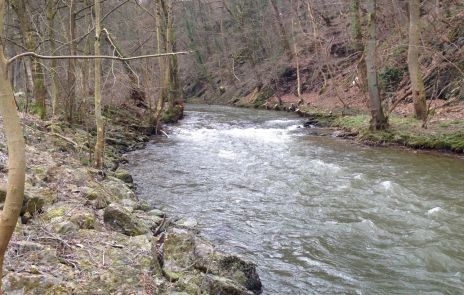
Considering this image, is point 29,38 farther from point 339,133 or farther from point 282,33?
point 282,33

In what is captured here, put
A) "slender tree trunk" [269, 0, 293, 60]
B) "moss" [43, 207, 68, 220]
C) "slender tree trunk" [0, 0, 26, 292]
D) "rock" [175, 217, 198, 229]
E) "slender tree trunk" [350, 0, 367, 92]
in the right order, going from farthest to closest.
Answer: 1. "slender tree trunk" [269, 0, 293, 60]
2. "slender tree trunk" [350, 0, 367, 92]
3. "rock" [175, 217, 198, 229]
4. "moss" [43, 207, 68, 220]
5. "slender tree trunk" [0, 0, 26, 292]

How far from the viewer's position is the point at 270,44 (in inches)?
1447

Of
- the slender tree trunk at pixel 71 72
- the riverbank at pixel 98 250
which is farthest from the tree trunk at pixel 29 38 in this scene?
the riverbank at pixel 98 250

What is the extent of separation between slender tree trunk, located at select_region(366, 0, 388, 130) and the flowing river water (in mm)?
1330

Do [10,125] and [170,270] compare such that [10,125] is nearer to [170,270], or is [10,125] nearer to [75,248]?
[75,248]

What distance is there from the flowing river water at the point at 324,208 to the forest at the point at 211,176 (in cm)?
4

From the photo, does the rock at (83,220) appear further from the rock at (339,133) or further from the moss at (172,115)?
the moss at (172,115)

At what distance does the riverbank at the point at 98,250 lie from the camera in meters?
3.65

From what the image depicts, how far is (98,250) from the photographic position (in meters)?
4.33

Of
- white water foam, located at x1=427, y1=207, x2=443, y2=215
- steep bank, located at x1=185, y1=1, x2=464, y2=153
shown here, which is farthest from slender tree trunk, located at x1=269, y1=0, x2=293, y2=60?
white water foam, located at x1=427, y1=207, x2=443, y2=215

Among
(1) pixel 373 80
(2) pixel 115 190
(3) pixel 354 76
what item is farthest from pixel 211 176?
(3) pixel 354 76

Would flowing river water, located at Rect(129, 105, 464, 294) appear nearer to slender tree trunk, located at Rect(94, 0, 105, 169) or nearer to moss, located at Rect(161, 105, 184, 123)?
slender tree trunk, located at Rect(94, 0, 105, 169)

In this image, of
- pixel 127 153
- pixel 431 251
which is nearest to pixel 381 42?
pixel 127 153

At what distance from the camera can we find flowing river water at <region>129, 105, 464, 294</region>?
18.1 feet
